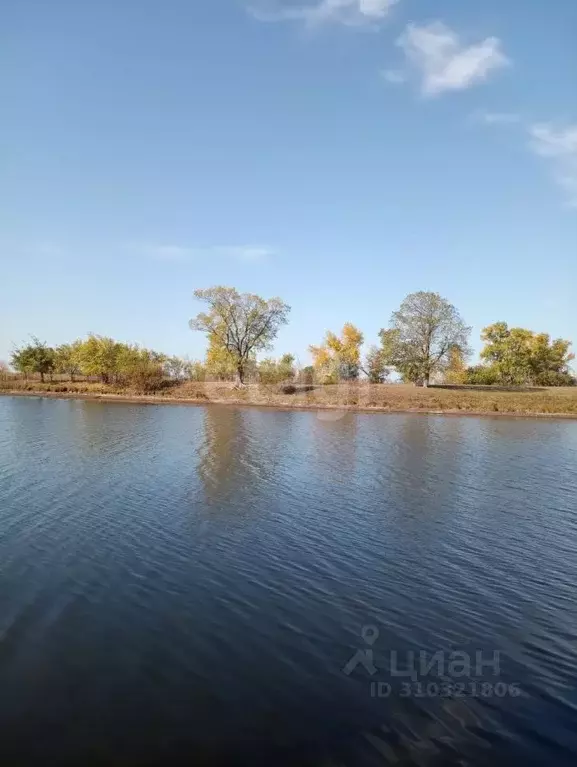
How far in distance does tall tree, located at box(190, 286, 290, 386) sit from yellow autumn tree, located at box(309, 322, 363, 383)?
1639cm

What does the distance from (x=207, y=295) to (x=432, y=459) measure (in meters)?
53.7

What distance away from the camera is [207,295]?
76000 millimetres

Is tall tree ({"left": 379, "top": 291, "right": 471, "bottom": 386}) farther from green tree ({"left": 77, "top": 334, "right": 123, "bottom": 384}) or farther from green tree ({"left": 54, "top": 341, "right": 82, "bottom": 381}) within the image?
green tree ({"left": 54, "top": 341, "right": 82, "bottom": 381})

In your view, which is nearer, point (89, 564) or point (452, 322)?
point (89, 564)

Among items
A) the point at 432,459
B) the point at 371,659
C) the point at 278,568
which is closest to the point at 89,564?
the point at 278,568

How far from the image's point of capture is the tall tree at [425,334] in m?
77.4

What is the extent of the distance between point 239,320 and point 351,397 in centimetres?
2196

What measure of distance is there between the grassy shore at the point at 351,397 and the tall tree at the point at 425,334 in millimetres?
4359

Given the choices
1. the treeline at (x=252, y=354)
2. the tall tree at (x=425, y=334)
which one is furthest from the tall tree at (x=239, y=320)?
the tall tree at (x=425, y=334)

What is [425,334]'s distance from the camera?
78125 mm

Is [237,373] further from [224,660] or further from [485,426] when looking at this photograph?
[224,660]

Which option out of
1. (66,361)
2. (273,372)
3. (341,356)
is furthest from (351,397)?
(66,361)

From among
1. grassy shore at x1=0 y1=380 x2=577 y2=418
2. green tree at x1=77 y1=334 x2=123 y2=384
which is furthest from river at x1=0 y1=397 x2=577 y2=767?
green tree at x1=77 y1=334 x2=123 y2=384

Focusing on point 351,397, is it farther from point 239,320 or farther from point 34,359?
point 34,359
